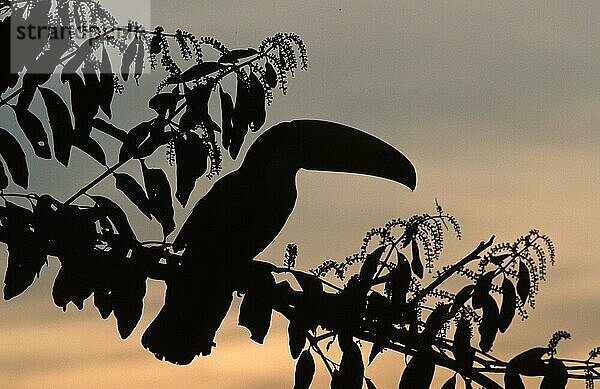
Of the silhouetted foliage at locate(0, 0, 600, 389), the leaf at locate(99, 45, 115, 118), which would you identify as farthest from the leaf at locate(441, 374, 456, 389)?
the leaf at locate(99, 45, 115, 118)

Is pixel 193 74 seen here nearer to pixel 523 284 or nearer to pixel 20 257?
pixel 20 257

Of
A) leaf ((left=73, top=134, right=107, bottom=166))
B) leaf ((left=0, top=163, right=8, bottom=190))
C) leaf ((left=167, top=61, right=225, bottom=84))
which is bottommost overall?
leaf ((left=0, top=163, right=8, bottom=190))

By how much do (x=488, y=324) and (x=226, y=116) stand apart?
881mm

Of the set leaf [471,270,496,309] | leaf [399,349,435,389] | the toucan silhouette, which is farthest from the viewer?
the toucan silhouette

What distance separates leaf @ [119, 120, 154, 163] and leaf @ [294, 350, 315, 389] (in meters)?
0.69

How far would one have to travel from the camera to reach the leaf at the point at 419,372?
203 centimetres

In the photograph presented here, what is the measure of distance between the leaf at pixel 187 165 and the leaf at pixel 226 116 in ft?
0.40

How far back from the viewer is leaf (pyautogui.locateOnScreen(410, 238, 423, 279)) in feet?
7.36

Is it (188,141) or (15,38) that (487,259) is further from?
(15,38)

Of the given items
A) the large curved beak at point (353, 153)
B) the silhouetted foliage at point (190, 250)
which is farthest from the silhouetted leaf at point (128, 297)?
the large curved beak at point (353, 153)

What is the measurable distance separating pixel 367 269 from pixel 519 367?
0.41 metres

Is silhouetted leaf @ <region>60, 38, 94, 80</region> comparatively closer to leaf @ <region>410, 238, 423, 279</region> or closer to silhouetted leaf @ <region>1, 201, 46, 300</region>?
silhouetted leaf @ <region>1, 201, 46, 300</region>

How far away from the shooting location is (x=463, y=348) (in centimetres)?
210

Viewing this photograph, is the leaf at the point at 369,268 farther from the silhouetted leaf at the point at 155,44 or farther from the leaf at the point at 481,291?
the silhouetted leaf at the point at 155,44
